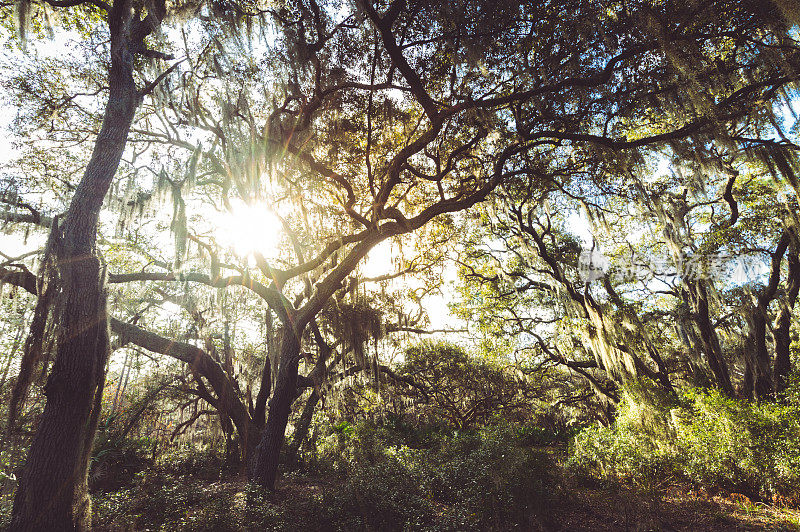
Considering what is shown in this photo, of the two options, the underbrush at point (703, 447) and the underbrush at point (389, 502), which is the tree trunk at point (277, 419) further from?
the underbrush at point (703, 447)

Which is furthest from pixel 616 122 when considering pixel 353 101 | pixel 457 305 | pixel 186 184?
pixel 186 184

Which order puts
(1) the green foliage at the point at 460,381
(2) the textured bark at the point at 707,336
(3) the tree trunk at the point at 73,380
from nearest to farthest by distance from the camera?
(3) the tree trunk at the point at 73,380 → (2) the textured bark at the point at 707,336 → (1) the green foliage at the point at 460,381

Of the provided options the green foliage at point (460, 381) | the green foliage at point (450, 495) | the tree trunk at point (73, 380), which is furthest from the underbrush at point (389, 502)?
the green foliage at point (460, 381)

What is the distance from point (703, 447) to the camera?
5.85m

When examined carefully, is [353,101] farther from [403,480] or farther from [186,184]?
[403,480]

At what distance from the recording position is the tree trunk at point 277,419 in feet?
19.7

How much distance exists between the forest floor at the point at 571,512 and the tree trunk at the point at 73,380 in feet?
3.44

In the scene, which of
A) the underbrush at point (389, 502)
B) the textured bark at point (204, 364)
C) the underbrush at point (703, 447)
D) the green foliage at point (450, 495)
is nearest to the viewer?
the underbrush at point (389, 502)

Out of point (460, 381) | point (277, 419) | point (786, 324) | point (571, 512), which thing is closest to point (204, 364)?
point (277, 419)

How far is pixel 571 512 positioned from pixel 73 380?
673 cm

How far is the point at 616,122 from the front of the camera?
19.2 feet

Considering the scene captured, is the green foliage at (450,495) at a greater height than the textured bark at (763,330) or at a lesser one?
lesser

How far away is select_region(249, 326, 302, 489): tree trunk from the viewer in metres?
6.00

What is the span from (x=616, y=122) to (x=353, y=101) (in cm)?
448
